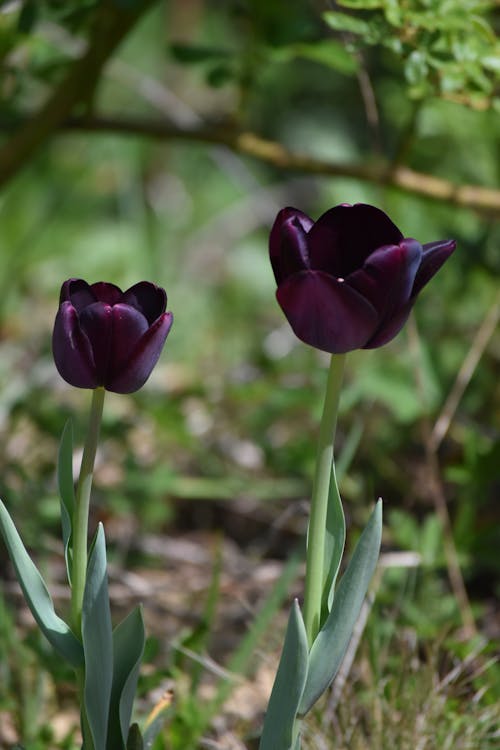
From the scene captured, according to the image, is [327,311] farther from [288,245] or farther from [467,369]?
[467,369]

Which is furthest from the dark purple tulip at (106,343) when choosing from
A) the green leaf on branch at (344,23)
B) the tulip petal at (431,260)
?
the green leaf on branch at (344,23)

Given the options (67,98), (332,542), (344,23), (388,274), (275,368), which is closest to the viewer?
(388,274)

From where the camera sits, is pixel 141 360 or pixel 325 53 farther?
pixel 325 53

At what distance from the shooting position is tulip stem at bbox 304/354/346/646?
873 mm

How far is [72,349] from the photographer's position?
86cm

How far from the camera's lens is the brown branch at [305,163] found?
1.75 m

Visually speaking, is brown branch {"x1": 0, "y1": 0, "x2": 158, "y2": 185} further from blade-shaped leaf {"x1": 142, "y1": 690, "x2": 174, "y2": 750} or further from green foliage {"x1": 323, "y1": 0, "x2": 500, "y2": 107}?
blade-shaped leaf {"x1": 142, "y1": 690, "x2": 174, "y2": 750}

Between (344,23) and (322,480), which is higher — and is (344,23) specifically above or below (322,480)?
above

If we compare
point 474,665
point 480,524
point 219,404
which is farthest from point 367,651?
point 219,404

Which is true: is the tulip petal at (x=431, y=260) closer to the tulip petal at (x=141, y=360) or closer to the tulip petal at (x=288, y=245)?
the tulip petal at (x=288, y=245)

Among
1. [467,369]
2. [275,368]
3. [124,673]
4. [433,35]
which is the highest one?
[433,35]

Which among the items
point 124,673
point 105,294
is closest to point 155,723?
point 124,673

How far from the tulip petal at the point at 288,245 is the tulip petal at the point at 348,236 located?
0.06 ft

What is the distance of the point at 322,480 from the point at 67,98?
1.09m
